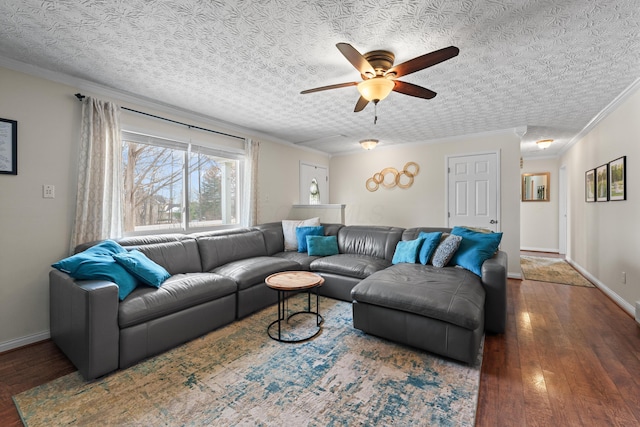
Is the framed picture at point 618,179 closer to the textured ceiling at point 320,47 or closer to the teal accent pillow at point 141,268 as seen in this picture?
the textured ceiling at point 320,47

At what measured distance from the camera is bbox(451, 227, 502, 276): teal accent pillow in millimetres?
2852

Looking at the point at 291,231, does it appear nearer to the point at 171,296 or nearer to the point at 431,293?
the point at 171,296

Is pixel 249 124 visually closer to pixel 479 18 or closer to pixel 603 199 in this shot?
pixel 479 18

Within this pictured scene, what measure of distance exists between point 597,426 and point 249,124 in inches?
176

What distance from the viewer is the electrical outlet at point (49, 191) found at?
2509mm

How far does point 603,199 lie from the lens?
3.70 metres

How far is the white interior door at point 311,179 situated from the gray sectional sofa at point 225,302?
238cm

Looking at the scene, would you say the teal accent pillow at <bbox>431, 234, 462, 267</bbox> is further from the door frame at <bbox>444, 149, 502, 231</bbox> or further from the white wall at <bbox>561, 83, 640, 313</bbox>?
the door frame at <bbox>444, 149, 502, 231</bbox>

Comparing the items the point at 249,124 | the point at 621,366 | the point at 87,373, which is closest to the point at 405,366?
the point at 621,366

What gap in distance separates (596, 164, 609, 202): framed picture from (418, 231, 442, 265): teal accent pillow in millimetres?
2333

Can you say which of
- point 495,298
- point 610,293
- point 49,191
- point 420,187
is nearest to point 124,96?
point 49,191

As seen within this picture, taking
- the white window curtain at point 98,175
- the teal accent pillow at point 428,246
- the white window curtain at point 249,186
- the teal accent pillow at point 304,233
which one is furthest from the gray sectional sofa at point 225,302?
the white window curtain at point 249,186

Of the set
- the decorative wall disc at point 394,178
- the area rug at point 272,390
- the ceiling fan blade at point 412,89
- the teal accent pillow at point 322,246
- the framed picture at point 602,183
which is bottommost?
the area rug at point 272,390

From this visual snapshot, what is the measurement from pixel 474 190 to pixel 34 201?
5.70m
